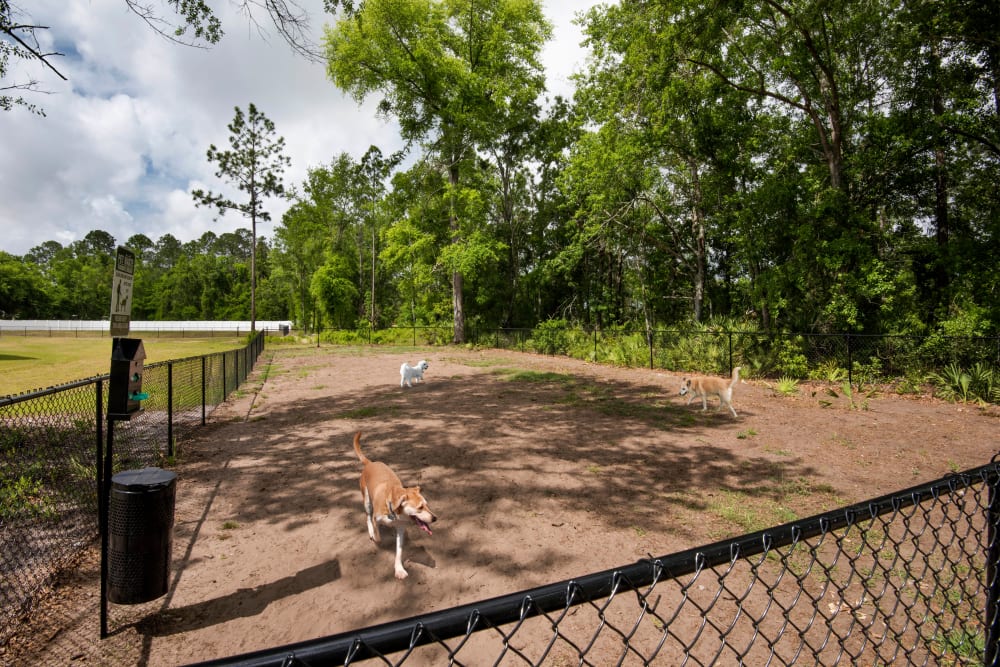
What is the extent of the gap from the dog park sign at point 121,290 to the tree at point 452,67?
78.3ft

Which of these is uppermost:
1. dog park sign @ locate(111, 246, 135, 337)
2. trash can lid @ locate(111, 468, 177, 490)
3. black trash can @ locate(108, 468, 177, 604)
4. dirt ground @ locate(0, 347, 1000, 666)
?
dog park sign @ locate(111, 246, 135, 337)

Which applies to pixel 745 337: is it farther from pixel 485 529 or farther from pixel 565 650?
pixel 565 650

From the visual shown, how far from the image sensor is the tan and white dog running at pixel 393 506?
364 cm

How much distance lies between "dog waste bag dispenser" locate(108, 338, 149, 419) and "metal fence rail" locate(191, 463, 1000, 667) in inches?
98.9

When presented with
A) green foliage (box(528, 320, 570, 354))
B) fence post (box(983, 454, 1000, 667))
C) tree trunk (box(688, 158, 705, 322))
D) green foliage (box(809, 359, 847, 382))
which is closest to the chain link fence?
green foliage (box(809, 359, 847, 382))

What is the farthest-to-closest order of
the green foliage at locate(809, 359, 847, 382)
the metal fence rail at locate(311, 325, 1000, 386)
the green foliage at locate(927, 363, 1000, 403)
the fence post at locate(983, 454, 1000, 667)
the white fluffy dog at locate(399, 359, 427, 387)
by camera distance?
the white fluffy dog at locate(399, 359, 427, 387) < the green foliage at locate(809, 359, 847, 382) < the metal fence rail at locate(311, 325, 1000, 386) < the green foliage at locate(927, 363, 1000, 403) < the fence post at locate(983, 454, 1000, 667)

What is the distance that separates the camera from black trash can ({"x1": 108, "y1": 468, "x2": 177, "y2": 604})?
3.26 meters

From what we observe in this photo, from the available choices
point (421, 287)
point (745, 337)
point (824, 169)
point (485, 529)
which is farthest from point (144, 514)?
point (421, 287)

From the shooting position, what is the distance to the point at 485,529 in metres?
4.75

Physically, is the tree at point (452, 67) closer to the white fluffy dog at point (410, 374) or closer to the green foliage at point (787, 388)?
the white fluffy dog at point (410, 374)

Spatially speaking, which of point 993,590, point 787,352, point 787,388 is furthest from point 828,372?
point 993,590

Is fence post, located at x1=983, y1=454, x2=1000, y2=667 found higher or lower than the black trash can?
higher

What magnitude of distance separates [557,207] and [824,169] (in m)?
15.6

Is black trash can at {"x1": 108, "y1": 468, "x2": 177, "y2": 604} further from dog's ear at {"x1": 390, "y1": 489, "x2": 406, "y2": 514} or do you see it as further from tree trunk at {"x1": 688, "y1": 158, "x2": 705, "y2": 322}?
tree trunk at {"x1": 688, "y1": 158, "x2": 705, "y2": 322}
